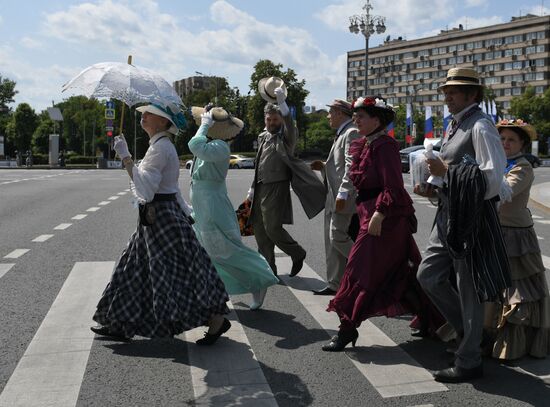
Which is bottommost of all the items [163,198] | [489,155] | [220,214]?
[220,214]

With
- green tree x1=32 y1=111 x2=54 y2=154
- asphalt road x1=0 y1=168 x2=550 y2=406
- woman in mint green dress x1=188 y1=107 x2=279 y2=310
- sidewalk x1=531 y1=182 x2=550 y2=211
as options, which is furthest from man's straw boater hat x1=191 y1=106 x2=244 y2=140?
green tree x1=32 y1=111 x2=54 y2=154

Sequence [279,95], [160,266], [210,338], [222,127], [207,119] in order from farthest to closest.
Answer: [279,95]
[222,127]
[207,119]
[210,338]
[160,266]

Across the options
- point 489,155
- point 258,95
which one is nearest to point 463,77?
point 489,155

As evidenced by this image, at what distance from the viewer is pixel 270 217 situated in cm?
694

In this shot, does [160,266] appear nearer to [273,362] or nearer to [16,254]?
[273,362]

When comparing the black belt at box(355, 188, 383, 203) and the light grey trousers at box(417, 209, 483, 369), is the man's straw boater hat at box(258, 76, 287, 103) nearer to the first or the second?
the black belt at box(355, 188, 383, 203)

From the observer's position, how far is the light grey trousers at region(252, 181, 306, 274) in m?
6.95

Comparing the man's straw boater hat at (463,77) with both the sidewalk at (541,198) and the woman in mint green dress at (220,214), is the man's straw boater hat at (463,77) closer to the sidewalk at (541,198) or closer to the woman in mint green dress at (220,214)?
the woman in mint green dress at (220,214)

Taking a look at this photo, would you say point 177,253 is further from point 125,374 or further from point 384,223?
point 384,223

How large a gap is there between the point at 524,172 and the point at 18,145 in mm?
84105

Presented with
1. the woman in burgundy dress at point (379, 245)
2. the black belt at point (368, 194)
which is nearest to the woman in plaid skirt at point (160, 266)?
the woman in burgundy dress at point (379, 245)

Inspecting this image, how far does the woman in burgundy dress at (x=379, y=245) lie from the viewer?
→ 4594mm

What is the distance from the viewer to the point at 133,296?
4652mm

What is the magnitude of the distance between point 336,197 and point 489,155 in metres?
2.44
